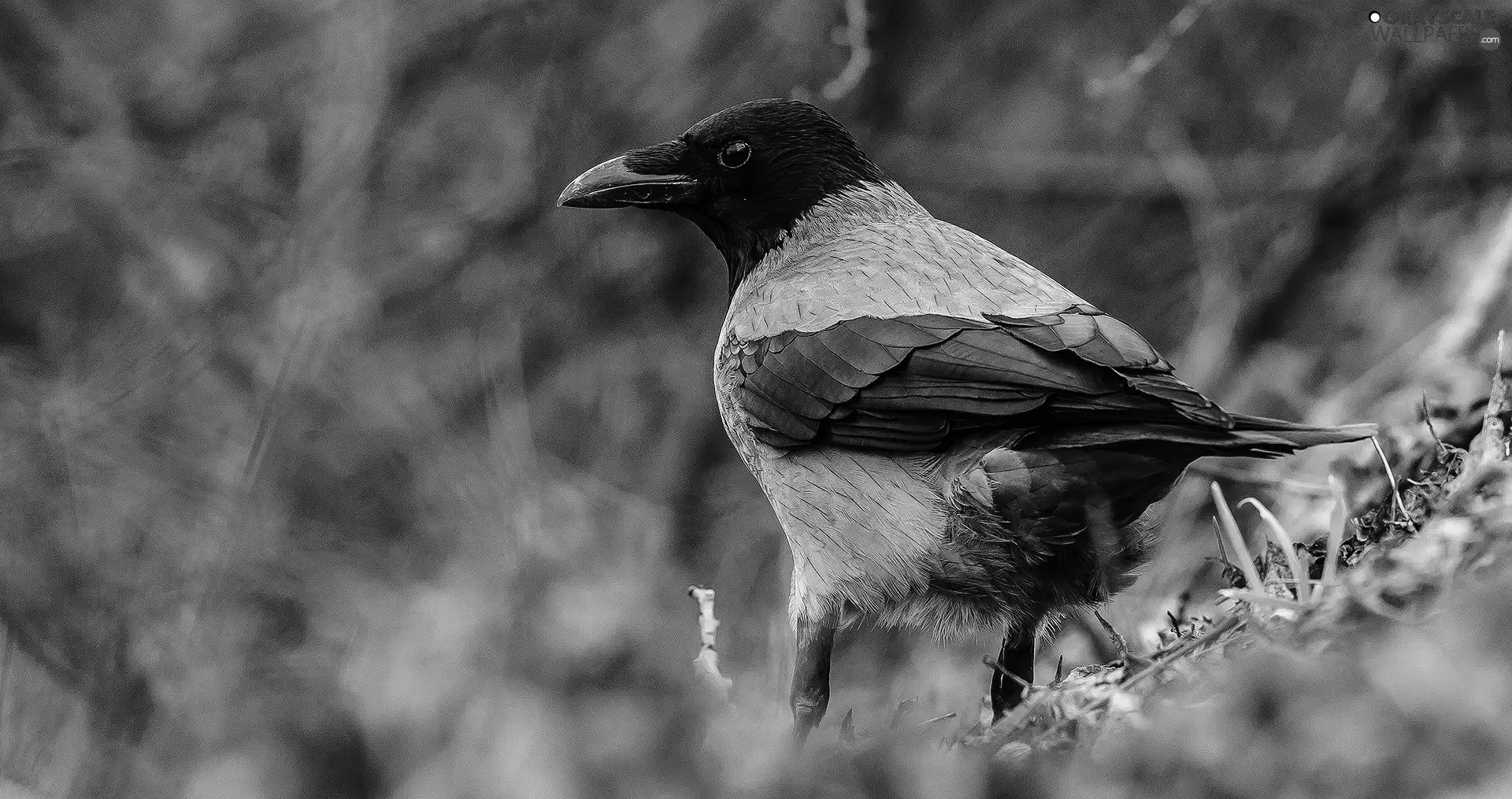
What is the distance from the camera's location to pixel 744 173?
14.9 ft

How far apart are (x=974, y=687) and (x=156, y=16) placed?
6563mm

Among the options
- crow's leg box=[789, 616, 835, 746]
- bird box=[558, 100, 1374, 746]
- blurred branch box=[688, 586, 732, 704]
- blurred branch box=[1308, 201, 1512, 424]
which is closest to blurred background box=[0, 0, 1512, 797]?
blurred branch box=[1308, 201, 1512, 424]

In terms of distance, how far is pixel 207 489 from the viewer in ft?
22.2

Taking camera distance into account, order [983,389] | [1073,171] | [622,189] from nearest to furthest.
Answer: [983,389] → [622,189] → [1073,171]

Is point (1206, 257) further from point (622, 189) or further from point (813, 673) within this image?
point (813, 673)

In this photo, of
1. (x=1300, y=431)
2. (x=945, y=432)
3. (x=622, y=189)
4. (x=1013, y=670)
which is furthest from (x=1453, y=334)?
(x=622, y=189)

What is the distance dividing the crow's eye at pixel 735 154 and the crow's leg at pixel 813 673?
150 cm

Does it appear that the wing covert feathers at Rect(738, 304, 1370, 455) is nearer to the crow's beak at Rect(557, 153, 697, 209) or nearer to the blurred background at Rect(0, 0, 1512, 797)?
the crow's beak at Rect(557, 153, 697, 209)

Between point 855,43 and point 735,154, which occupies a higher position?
point 855,43

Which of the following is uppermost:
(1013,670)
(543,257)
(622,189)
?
(622,189)

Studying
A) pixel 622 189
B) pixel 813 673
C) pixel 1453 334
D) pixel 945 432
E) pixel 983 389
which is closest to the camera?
pixel 983 389

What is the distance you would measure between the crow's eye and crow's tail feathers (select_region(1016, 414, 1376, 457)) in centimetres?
171

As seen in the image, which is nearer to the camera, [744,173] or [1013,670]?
[1013,670]

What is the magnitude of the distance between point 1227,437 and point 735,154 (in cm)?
205
